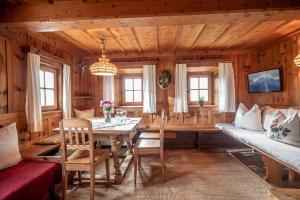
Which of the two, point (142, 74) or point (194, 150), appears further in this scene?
point (142, 74)

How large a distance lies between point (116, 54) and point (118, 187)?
308 cm

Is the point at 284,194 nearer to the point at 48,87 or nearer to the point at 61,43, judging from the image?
the point at 48,87

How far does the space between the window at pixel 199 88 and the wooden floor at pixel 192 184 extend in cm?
178

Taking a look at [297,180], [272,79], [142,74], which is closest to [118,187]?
[297,180]

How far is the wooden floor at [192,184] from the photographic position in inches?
92.4

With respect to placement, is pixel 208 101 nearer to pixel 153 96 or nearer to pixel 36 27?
pixel 153 96

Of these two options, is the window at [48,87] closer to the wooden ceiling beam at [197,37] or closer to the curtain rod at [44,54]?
the curtain rod at [44,54]

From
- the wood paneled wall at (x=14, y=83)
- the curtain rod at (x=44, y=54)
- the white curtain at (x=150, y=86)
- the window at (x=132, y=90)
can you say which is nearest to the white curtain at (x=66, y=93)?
the curtain rod at (x=44, y=54)

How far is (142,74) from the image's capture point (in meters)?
4.96

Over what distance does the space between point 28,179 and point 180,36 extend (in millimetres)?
2992

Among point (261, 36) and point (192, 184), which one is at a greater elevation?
point (261, 36)

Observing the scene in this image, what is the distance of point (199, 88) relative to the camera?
491 centimetres

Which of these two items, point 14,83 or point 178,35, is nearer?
point 14,83

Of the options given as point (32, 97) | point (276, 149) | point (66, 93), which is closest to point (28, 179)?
point (32, 97)
